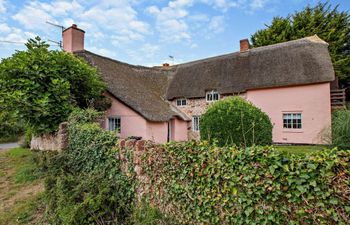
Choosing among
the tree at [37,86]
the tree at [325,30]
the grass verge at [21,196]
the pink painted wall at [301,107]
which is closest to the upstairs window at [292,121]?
the pink painted wall at [301,107]

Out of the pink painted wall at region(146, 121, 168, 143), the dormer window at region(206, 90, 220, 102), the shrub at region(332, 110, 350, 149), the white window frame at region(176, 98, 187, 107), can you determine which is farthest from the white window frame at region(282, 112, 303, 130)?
the pink painted wall at region(146, 121, 168, 143)

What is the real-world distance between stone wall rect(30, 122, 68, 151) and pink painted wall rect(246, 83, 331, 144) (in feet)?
37.2

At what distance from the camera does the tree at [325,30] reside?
1856 cm

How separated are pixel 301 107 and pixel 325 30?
517 inches

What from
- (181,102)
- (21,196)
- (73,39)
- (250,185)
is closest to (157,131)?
(181,102)

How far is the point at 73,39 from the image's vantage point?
12695mm

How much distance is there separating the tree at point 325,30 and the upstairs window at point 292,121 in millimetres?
10431

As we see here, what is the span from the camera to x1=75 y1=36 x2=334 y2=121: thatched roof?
11875mm

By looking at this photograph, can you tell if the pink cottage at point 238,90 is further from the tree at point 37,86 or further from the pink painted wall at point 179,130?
the tree at point 37,86

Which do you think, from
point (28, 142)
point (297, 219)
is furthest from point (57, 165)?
point (28, 142)

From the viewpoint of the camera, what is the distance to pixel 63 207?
3506mm

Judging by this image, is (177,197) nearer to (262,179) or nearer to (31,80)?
(262,179)

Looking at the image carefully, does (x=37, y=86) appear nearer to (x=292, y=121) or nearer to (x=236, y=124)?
(x=236, y=124)

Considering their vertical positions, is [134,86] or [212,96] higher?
[134,86]
